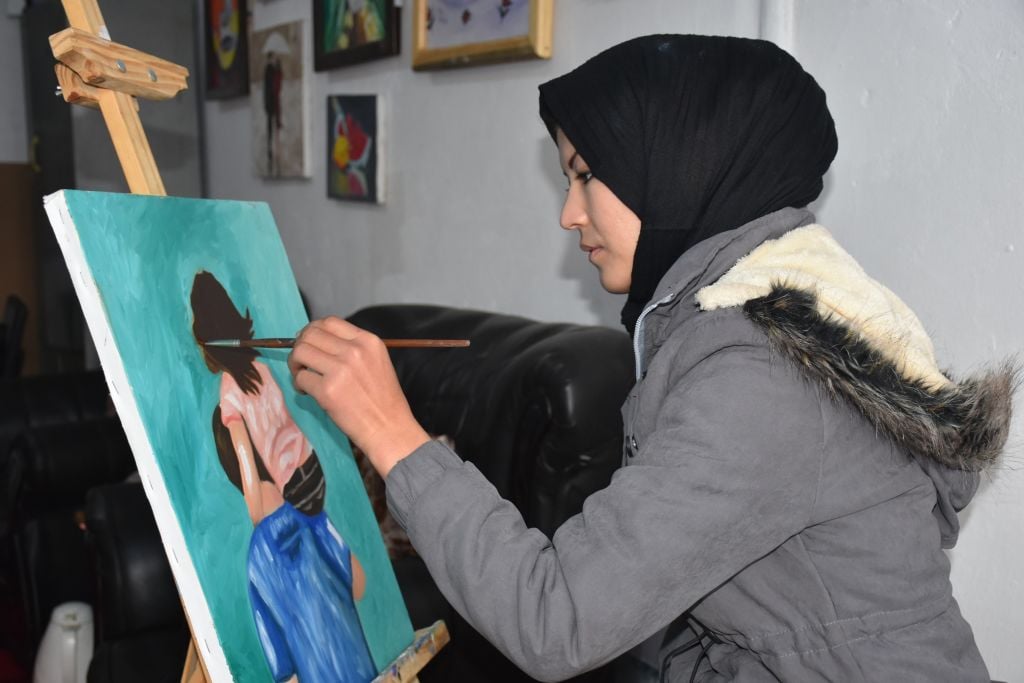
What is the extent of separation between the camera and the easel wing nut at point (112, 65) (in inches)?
40.4

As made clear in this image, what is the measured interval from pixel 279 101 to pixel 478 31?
3.93 feet

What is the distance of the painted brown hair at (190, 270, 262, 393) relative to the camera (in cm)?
104

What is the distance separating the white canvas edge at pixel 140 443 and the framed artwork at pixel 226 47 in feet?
8.30

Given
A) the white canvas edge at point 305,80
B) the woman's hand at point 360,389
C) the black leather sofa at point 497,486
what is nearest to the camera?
the woman's hand at point 360,389

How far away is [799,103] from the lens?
3.07 feet

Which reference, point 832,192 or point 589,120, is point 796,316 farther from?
point 832,192

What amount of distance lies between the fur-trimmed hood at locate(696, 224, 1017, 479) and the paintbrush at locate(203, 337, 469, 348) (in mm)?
280

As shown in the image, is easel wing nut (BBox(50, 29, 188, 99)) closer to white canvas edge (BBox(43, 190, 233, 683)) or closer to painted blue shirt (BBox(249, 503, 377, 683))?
white canvas edge (BBox(43, 190, 233, 683))

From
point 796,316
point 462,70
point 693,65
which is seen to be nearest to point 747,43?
point 693,65

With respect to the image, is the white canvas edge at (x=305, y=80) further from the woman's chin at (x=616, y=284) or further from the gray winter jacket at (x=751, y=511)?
the gray winter jacket at (x=751, y=511)

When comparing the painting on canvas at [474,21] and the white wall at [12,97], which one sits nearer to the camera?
the painting on canvas at [474,21]

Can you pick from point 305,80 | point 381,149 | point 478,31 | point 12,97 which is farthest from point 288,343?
point 12,97

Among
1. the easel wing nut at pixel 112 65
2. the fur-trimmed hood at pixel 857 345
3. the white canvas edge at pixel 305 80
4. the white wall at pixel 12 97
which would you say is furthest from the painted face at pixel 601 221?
the white wall at pixel 12 97

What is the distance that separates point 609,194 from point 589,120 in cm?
9
